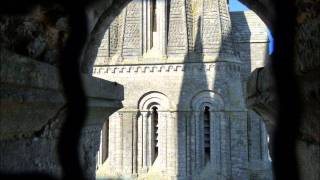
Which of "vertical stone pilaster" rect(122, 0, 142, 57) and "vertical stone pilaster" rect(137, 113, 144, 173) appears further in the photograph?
"vertical stone pilaster" rect(122, 0, 142, 57)

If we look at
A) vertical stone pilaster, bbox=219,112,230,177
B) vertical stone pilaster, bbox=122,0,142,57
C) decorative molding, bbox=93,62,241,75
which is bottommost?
vertical stone pilaster, bbox=219,112,230,177

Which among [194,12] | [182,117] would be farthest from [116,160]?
[194,12]

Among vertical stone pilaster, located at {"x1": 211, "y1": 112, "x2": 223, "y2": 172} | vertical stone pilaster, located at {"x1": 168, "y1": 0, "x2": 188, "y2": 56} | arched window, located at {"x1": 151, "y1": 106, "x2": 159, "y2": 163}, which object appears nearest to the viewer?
vertical stone pilaster, located at {"x1": 211, "y1": 112, "x2": 223, "y2": 172}

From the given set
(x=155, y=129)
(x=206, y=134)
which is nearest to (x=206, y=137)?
(x=206, y=134)

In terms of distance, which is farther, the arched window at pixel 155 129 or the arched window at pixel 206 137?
the arched window at pixel 155 129

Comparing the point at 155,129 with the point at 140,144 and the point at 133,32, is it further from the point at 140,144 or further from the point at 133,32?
the point at 133,32

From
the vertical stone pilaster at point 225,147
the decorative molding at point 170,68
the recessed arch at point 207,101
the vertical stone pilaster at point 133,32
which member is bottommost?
the vertical stone pilaster at point 225,147

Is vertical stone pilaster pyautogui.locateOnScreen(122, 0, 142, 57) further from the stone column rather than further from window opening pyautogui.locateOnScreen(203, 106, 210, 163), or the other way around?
window opening pyautogui.locateOnScreen(203, 106, 210, 163)

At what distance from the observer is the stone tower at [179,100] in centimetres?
1808

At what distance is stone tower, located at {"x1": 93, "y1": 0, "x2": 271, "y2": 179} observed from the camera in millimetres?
18078

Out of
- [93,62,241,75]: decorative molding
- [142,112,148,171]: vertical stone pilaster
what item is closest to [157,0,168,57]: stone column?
[93,62,241,75]: decorative molding

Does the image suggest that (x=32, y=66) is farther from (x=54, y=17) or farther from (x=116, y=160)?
(x=116, y=160)

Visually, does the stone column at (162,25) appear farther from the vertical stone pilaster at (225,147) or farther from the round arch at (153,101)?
the vertical stone pilaster at (225,147)

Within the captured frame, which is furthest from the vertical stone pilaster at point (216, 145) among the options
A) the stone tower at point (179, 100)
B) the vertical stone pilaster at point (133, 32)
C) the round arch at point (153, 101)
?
the vertical stone pilaster at point (133, 32)
